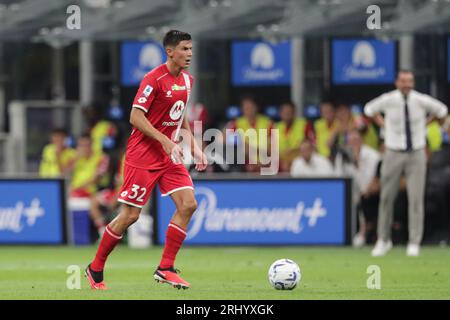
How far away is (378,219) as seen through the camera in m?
19.8

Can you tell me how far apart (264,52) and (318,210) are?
5.48 m

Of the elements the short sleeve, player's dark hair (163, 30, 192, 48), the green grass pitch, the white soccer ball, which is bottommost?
the green grass pitch

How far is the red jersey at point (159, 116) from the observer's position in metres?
12.6

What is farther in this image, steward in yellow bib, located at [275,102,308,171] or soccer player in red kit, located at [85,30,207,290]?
steward in yellow bib, located at [275,102,308,171]

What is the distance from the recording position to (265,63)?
80.5 feet

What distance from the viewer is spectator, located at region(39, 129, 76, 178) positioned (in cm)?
2197

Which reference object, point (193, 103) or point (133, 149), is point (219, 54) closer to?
point (193, 103)

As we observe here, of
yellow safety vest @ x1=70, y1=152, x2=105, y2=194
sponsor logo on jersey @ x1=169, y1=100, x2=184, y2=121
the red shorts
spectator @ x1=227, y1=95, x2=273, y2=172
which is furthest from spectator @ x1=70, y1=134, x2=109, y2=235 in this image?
sponsor logo on jersey @ x1=169, y1=100, x2=184, y2=121

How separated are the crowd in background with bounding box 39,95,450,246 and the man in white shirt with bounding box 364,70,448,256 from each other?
53.6 inches

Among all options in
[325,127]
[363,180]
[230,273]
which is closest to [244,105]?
[325,127]

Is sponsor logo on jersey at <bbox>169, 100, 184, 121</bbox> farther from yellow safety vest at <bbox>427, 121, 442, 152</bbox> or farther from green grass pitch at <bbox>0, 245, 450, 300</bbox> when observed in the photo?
yellow safety vest at <bbox>427, 121, 442, 152</bbox>

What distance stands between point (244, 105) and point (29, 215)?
3.72 meters

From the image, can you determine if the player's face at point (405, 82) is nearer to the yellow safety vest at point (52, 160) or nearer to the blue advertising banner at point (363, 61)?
the blue advertising banner at point (363, 61)
